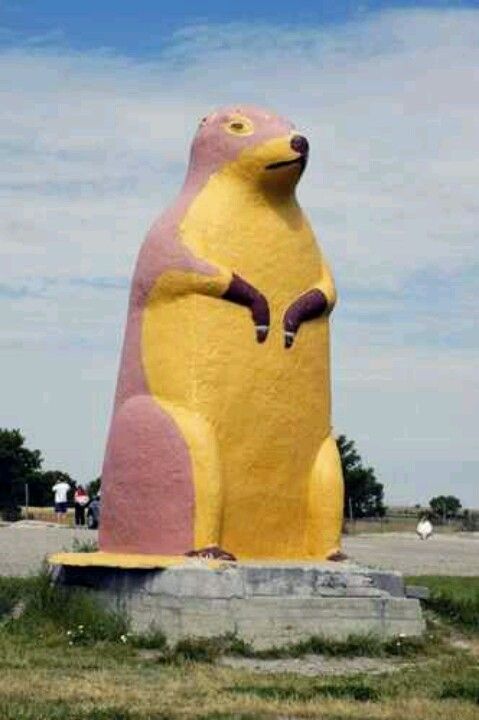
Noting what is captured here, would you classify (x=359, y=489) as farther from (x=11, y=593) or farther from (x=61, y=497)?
(x=11, y=593)

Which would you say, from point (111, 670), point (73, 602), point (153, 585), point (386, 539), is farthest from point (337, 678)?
point (386, 539)

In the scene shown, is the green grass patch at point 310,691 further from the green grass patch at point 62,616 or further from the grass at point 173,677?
the green grass patch at point 62,616

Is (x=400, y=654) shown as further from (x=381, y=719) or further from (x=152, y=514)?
(x=381, y=719)

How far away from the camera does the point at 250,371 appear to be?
605 inches

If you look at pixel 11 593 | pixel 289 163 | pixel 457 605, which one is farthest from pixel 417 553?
pixel 289 163

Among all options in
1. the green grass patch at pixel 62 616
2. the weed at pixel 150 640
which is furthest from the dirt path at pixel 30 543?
the weed at pixel 150 640

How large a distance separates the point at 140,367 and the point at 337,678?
4.47m

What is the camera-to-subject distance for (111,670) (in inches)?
484

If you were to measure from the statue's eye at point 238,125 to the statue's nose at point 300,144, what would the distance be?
46 cm

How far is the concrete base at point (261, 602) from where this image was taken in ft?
45.4

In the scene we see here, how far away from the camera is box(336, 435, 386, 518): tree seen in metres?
47.8

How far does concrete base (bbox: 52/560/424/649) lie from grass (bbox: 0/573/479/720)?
0.68 ft

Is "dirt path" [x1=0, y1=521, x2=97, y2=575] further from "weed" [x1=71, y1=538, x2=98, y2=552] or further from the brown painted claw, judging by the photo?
the brown painted claw

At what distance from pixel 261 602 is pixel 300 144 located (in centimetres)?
478
